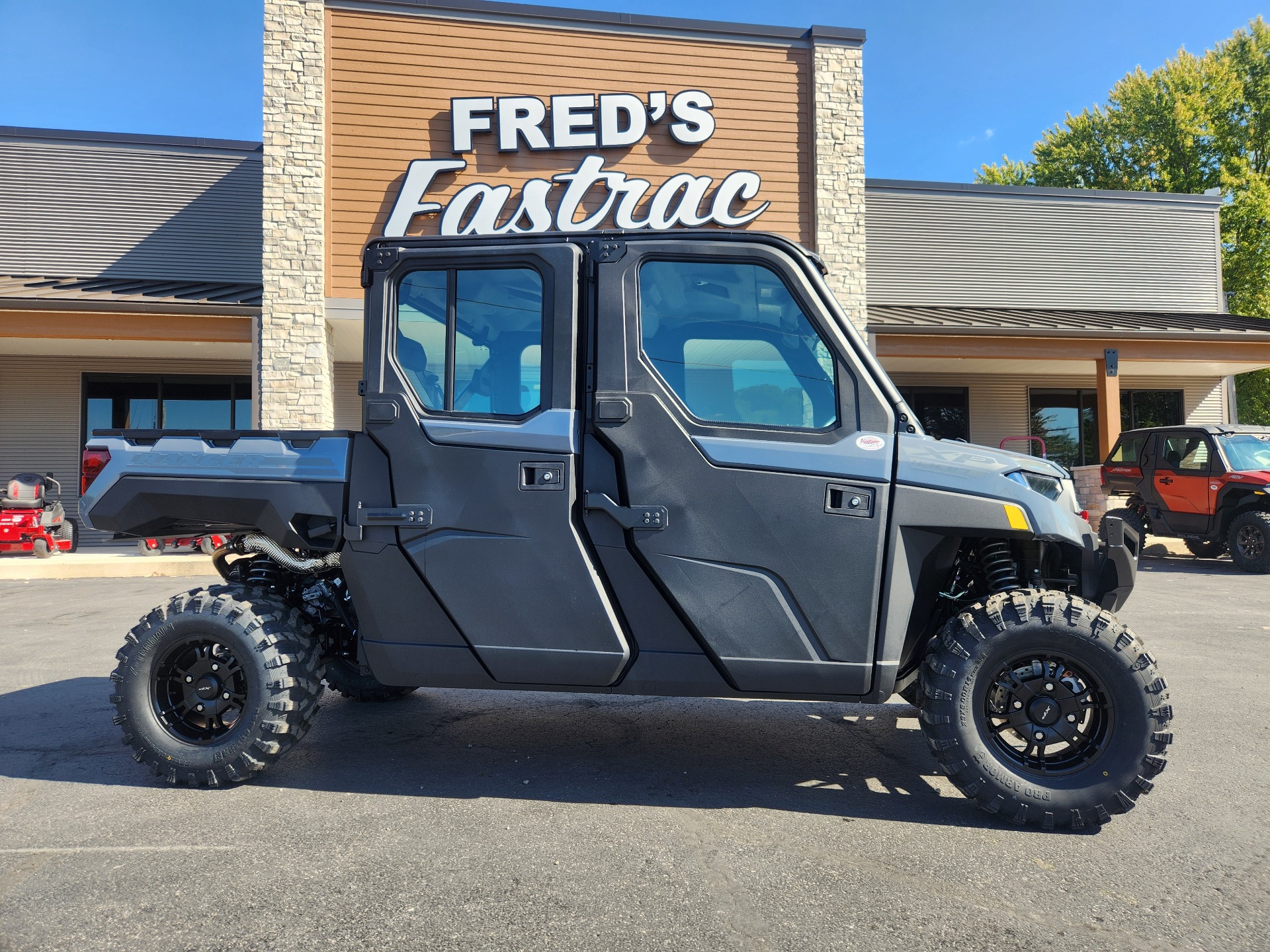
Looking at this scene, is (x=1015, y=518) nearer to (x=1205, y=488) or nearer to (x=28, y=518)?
(x=1205, y=488)

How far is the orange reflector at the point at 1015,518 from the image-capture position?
296 centimetres

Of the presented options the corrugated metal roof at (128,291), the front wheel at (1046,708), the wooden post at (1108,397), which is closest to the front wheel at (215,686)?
the front wheel at (1046,708)

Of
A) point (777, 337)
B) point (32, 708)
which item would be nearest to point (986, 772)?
point (777, 337)

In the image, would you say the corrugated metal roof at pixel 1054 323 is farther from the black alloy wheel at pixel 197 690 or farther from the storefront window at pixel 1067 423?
the black alloy wheel at pixel 197 690

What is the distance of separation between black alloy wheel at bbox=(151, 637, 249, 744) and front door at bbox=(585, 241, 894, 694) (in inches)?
70.5

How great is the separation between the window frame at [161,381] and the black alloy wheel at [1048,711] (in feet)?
48.3

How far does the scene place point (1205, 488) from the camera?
1113 centimetres

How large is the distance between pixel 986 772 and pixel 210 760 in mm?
3086

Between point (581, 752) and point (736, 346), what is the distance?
2097 millimetres

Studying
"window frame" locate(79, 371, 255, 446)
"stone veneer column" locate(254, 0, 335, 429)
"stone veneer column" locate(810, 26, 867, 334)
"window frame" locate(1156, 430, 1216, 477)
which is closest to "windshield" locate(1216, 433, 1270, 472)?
"window frame" locate(1156, 430, 1216, 477)

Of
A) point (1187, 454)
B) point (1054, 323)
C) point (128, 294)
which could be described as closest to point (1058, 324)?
point (1054, 323)

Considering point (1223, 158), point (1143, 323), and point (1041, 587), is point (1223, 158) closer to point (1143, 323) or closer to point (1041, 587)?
point (1143, 323)

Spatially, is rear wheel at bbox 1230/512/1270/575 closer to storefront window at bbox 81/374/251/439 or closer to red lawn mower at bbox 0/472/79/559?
storefront window at bbox 81/374/251/439

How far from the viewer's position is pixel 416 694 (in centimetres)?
495
